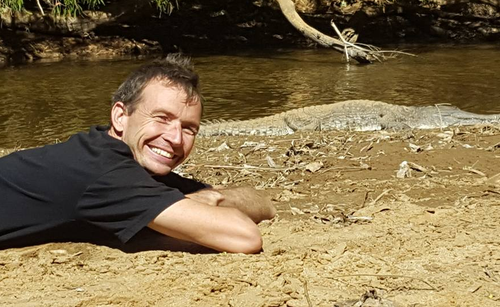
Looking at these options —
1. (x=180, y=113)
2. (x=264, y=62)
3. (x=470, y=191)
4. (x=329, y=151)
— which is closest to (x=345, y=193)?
(x=470, y=191)

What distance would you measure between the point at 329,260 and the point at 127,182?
0.87 m

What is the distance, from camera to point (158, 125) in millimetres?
2777

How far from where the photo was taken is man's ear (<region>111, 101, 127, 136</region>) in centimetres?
283

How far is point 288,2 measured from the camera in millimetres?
14492


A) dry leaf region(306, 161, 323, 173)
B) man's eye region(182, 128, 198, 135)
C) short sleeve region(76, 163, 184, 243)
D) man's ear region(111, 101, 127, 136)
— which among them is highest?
man's ear region(111, 101, 127, 136)

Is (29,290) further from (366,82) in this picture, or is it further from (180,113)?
(366,82)

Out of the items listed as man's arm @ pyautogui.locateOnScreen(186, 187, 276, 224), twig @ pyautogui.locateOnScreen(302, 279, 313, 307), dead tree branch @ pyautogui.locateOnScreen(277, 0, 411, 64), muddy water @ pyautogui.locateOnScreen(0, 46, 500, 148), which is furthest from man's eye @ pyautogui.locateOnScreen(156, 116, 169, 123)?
dead tree branch @ pyautogui.locateOnScreen(277, 0, 411, 64)

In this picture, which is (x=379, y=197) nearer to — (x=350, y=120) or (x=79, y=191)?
(x=79, y=191)

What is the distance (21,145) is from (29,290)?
5406 millimetres

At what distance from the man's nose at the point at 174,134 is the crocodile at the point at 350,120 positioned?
16.8 feet

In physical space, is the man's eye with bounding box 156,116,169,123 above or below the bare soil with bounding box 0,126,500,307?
above

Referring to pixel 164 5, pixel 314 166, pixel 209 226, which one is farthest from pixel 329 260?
pixel 164 5

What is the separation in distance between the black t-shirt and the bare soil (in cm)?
18

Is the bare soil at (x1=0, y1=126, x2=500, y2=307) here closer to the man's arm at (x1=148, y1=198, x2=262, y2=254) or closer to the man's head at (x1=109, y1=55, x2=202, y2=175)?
the man's arm at (x1=148, y1=198, x2=262, y2=254)
